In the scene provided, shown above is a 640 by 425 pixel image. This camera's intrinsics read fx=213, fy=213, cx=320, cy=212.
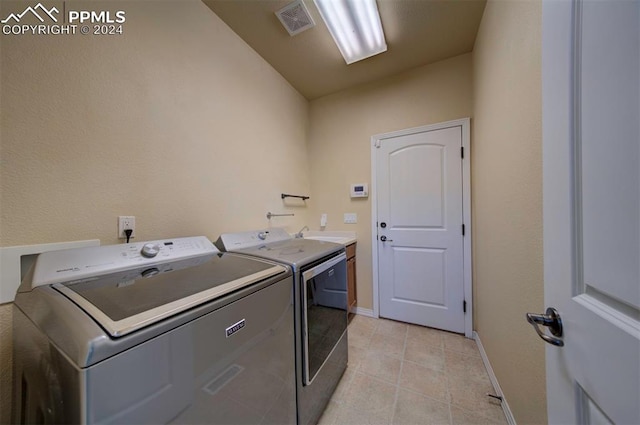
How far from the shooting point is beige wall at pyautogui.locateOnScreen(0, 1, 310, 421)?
2.80 feet

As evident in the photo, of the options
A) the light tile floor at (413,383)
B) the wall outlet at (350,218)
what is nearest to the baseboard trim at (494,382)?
the light tile floor at (413,383)

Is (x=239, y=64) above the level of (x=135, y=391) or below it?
above

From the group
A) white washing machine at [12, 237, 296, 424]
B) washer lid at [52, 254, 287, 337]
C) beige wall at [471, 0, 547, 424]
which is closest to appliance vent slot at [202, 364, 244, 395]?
white washing machine at [12, 237, 296, 424]

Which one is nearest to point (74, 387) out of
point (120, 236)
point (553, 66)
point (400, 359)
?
point (120, 236)

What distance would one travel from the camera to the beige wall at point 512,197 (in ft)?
2.96

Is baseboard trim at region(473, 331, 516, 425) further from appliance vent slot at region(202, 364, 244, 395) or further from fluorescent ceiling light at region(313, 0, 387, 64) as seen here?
fluorescent ceiling light at region(313, 0, 387, 64)

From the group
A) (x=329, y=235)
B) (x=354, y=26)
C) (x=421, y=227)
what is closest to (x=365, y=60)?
(x=354, y=26)

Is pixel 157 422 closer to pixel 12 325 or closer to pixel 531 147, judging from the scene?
pixel 12 325

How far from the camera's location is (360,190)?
8.26ft

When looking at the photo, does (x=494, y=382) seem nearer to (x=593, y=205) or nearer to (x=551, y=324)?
(x=551, y=324)

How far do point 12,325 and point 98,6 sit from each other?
1449 millimetres

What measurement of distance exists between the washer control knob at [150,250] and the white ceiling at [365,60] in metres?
1.73

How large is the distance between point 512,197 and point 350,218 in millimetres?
1607

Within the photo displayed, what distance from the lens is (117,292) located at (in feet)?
2.25
